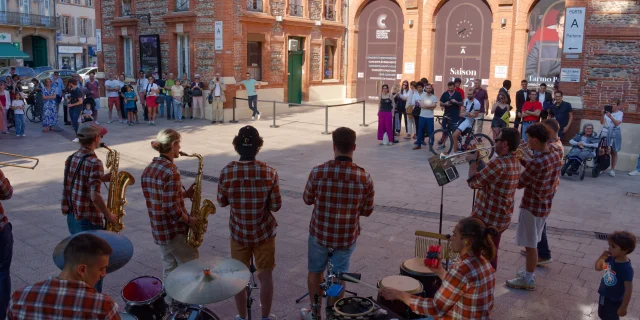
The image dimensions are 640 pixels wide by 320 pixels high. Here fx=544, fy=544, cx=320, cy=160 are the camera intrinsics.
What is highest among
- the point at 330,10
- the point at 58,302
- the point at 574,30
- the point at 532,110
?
the point at 330,10

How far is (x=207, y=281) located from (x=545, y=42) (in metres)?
18.7

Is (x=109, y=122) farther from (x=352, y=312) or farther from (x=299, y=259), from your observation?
(x=352, y=312)

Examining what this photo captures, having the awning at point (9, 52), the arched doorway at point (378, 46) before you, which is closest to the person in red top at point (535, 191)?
the arched doorway at point (378, 46)

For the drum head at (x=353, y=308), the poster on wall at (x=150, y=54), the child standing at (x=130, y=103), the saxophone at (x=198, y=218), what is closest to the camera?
the drum head at (x=353, y=308)

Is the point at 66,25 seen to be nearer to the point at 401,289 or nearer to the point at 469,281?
the point at 401,289

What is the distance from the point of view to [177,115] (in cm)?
Answer: 1880

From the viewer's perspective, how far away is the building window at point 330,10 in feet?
77.0

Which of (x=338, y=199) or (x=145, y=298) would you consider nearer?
(x=145, y=298)

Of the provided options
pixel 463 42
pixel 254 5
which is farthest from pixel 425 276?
pixel 463 42

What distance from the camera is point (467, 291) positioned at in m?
3.21

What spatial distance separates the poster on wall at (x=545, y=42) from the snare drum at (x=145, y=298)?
59.2ft

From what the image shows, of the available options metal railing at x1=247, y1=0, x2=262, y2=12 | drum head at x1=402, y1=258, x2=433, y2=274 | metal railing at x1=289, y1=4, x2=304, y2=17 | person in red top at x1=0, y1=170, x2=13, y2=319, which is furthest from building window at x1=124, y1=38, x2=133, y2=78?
drum head at x1=402, y1=258, x2=433, y2=274

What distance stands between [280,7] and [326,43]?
150 inches

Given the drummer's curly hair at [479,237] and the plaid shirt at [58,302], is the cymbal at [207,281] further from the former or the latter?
the drummer's curly hair at [479,237]
